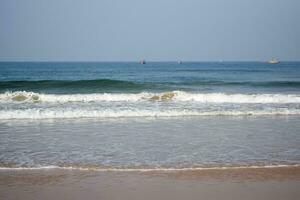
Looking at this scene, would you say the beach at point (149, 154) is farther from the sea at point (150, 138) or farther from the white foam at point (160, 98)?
the white foam at point (160, 98)

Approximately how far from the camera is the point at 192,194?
573cm

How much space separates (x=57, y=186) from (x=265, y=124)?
28.5 ft

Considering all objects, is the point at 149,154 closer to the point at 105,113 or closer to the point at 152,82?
the point at 105,113

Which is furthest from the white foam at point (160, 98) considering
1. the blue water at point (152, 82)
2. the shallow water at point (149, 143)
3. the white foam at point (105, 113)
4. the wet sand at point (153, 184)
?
the wet sand at point (153, 184)

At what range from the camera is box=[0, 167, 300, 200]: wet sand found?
5.65 m

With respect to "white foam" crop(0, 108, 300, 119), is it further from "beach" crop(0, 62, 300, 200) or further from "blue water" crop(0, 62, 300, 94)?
"blue water" crop(0, 62, 300, 94)

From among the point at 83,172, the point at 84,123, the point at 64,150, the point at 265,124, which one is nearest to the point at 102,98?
the point at 84,123

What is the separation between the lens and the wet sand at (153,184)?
565 centimetres

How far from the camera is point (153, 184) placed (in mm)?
6203

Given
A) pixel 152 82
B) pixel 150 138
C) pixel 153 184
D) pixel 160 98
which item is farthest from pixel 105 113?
pixel 152 82

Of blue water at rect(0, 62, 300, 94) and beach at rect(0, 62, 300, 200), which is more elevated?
blue water at rect(0, 62, 300, 94)

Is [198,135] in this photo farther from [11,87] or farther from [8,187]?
[11,87]

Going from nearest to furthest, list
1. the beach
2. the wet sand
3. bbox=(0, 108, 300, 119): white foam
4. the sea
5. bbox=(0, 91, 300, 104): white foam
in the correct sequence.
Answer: the wet sand < the beach < the sea < bbox=(0, 108, 300, 119): white foam < bbox=(0, 91, 300, 104): white foam

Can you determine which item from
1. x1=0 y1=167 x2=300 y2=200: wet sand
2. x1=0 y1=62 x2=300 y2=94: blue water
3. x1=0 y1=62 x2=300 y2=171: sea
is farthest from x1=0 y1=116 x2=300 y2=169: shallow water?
x1=0 y1=62 x2=300 y2=94: blue water
